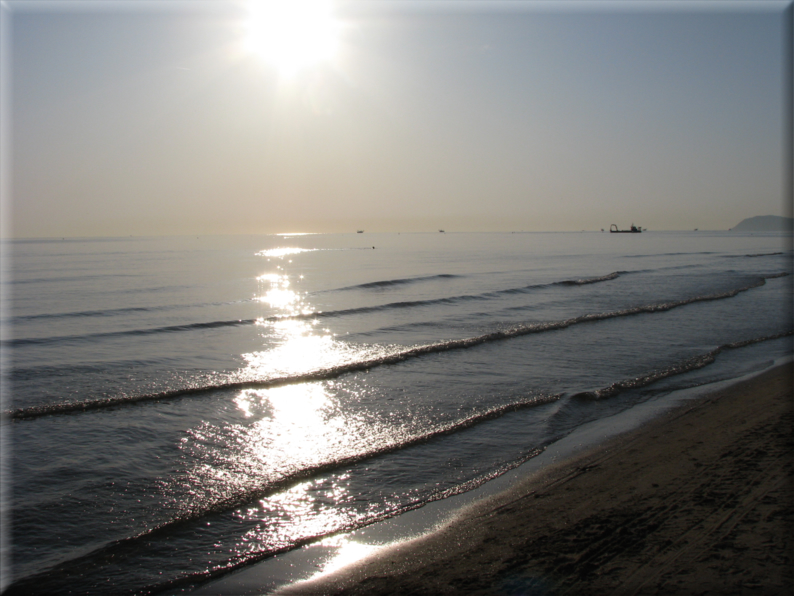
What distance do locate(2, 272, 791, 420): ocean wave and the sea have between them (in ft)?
0.21

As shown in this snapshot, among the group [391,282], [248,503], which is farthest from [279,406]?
[391,282]

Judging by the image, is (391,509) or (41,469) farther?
(41,469)

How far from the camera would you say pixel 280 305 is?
23766 mm

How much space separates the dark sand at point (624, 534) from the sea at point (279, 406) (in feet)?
3.15

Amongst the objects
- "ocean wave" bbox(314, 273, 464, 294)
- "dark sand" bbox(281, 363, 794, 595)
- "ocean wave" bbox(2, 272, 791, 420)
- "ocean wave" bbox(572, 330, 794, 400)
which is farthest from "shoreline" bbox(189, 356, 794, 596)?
"ocean wave" bbox(314, 273, 464, 294)

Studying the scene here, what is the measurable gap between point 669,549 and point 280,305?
21.1 metres

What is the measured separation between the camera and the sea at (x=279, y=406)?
535 cm

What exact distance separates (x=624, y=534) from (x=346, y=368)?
27.7 ft

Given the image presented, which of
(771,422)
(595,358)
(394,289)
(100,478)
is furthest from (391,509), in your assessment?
(394,289)

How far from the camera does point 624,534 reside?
4625 mm

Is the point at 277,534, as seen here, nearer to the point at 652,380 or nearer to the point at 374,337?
the point at 652,380

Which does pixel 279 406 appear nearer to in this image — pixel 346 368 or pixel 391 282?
pixel 346 368

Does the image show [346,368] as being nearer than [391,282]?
Yes

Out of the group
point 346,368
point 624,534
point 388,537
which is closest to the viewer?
point 624,534
